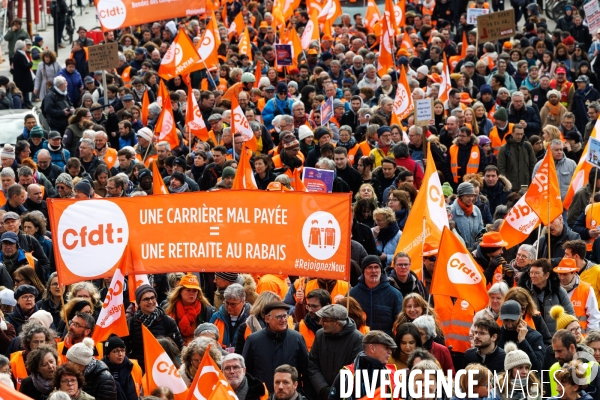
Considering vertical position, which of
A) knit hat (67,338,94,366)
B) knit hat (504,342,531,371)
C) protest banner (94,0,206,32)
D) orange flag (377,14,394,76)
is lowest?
knit hat (504,342,531,371)

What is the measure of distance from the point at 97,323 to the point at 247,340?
1093 mm

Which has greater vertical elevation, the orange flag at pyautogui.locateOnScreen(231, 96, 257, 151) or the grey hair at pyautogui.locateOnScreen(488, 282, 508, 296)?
the orange flag at pyautogui.locateOnScreen(231, 96, 257, 151)

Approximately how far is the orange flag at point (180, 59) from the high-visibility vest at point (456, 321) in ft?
34.5

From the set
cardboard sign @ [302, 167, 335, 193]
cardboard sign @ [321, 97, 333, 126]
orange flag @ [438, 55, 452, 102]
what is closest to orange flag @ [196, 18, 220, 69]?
orange flag @ [438, 55, 452, 102]

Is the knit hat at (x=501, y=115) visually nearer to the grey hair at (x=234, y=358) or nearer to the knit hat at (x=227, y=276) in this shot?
the knit hat at (x=227, y=276)

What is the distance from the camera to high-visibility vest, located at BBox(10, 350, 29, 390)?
10367 mm

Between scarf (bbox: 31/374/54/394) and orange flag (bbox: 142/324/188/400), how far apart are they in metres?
0.68

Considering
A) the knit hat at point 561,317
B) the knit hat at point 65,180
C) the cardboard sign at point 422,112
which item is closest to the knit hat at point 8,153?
the knit hat at point 65,180

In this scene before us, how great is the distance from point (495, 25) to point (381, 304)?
12.2 m

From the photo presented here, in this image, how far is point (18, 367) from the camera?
410 inches

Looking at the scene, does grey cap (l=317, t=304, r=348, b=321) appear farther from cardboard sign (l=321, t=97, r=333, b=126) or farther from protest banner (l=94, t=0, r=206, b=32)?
protest banner (l=94, t=0, r=206, b=32)

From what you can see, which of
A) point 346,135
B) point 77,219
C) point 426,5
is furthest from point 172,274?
point 426,5

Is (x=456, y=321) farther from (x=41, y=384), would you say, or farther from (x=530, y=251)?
(x=41, y=384)

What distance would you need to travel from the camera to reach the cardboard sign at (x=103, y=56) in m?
20.3
